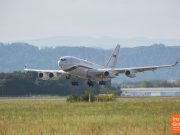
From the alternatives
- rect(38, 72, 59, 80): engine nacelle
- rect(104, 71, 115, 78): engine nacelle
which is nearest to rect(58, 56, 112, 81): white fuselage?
rect(104, 71, 115, 78): engine nacelle

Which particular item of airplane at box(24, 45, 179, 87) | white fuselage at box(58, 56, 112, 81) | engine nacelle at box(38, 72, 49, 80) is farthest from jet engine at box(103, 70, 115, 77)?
engine nacelle at box(38, 72, 49, 80)

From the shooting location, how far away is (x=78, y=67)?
336 feet

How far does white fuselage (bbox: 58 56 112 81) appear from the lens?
101 meters

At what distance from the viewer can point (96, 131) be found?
42.7 meters

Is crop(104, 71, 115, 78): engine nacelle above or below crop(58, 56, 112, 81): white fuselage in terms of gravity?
below

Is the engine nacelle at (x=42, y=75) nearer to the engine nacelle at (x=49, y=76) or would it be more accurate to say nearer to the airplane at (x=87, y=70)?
the engine nacelle at (x=49, y=76)

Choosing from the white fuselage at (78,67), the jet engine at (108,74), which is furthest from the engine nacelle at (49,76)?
the jet engine at (108,74)

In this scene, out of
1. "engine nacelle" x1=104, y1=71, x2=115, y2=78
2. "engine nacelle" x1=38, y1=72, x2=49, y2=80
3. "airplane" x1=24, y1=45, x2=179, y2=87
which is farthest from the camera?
"engine nacelle" x1=38, y1=72, x2=49, y2=80

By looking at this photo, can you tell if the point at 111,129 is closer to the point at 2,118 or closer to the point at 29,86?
the point at 2,118

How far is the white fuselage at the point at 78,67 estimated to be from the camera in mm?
101188

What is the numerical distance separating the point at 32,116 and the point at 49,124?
9.79 meters

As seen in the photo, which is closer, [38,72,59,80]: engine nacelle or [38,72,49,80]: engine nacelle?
[38,72,59,80]: engine nacelle

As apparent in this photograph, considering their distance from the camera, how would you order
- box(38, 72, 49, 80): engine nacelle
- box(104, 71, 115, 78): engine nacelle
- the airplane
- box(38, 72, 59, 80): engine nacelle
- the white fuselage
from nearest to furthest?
1. the white fuselage
2. the airplane
3. box(104, 71, 115, 78): engine nacelle
4. box(38, 72, 59, 80): engine nacelle
5. box(38, 72, 49, 80): engine nacelle

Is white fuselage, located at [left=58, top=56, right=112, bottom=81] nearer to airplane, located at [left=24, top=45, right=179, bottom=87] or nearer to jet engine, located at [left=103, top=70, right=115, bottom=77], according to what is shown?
airplane, located at [left=24, top=45, right=179, bottom=87]
